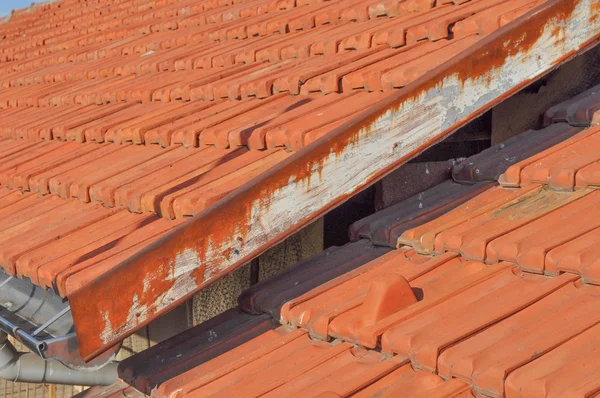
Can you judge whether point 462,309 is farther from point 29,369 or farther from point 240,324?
point 29,369

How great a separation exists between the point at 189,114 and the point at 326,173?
1.20m

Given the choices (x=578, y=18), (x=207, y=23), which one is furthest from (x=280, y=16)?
(x=578, y=18)

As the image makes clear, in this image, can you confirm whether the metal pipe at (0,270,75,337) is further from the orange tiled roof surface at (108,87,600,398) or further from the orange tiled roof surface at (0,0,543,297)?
the orange tiled roof surface at (108,87,600,398)

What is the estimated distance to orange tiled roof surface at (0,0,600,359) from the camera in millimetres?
2510

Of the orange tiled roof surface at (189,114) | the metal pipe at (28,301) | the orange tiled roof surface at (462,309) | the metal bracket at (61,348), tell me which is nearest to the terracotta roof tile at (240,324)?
the orange tiled roof surface at (462,309)

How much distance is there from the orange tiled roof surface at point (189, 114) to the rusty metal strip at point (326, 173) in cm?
17

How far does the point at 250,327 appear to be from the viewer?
2717mm

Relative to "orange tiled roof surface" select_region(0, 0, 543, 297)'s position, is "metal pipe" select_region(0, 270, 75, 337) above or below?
below

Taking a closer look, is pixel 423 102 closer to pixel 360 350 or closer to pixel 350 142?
pixel 350 142

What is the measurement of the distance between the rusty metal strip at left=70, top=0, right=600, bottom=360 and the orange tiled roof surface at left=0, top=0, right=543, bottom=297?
172 mm

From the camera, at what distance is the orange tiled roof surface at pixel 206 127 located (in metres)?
2.51

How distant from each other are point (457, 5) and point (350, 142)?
1221 millimetres

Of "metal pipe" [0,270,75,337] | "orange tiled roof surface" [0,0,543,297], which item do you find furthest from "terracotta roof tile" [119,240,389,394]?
"metal pipe" [0,270,75,337]

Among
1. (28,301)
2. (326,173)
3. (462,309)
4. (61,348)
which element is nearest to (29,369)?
(28,301)
